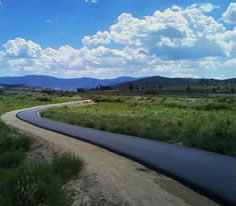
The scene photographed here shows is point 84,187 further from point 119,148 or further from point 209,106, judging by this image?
point 209,106

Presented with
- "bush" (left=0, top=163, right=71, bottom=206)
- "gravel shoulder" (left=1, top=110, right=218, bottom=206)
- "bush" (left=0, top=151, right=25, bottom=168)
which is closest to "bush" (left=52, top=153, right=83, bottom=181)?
"gravel shoulder" (left=1, top=110, right=218, bottom=206)

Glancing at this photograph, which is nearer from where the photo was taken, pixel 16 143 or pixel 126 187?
pixel 126 187

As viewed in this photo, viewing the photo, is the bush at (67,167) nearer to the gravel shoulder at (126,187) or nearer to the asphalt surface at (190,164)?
the gravel shoulder at (126,187)

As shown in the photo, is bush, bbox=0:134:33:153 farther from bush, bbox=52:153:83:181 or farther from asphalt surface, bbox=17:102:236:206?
bush, bbox=52:153:83:181

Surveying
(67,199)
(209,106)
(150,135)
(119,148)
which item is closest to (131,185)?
(67,199)

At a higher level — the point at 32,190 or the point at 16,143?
the point at 32,190

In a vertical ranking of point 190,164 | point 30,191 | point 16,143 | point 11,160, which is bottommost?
point 16,143

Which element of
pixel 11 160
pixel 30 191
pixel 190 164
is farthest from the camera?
pixel 11 160

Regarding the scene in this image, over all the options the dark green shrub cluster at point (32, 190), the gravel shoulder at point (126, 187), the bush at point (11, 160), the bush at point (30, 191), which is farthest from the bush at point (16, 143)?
the bush at point (30, 191)

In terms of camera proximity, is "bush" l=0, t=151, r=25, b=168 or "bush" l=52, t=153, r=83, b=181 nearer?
"bush" l=52, t=153, r=83, b=181

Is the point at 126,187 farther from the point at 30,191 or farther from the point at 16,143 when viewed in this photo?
the point at 16,143

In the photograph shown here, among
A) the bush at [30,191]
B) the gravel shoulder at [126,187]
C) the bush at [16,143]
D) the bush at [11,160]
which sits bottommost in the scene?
the bush at [16,143]

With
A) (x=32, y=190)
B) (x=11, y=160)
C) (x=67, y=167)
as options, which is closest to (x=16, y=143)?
(x=11, y=160)

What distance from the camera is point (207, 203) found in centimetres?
625
